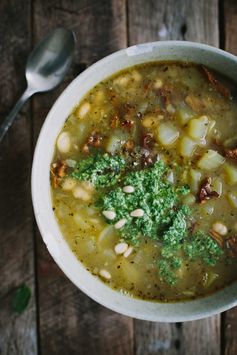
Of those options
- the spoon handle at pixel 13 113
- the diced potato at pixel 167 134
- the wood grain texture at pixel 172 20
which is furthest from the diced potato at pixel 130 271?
the wood grain texture at pixel 172 20

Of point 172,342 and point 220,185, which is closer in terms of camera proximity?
point 220,185

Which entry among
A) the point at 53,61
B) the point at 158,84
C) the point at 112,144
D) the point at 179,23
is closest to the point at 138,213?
the point at 112,144

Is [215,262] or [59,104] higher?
[59,104]

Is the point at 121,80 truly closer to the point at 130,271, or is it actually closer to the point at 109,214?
the point at 109,214

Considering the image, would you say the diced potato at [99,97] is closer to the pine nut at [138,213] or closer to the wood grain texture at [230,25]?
the pine nut at [138,213]

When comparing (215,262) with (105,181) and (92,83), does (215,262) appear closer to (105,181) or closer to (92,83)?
(105,181)

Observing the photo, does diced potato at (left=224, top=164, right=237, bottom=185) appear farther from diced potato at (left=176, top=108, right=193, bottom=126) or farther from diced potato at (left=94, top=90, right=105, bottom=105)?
diced potato at (left=94, top=90, right=105, bottom=105)

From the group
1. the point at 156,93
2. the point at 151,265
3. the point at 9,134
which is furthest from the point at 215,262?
the point at 9,134
